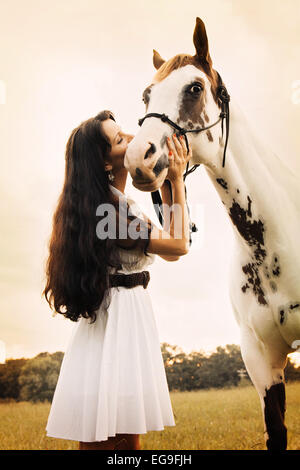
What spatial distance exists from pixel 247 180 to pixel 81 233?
26.8 inches

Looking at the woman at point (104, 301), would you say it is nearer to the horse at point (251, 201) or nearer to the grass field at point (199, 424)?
the horse at point (251, 201)

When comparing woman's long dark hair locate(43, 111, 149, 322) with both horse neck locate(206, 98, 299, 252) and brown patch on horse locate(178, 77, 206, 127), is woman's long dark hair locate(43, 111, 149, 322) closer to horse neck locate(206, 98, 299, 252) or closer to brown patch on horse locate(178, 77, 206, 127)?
brown patch on horse locate(178, 77, 206, 127)

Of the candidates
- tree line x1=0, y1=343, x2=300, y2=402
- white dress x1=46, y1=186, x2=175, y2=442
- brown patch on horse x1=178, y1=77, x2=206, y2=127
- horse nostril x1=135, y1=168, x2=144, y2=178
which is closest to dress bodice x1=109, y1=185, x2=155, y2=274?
white dress x1=46, y1=186, x2=175, y2=442

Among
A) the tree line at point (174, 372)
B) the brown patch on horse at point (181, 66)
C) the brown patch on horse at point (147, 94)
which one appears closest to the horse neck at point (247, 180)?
the brown patch on horse at point (181, 66)

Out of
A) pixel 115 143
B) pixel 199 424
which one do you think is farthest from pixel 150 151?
pixel 199 424

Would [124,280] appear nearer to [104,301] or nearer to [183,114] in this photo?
[104,301]

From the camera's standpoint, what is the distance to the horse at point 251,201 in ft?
4.56

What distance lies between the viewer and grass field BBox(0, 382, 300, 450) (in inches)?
91.6

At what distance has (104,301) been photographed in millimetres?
1247
